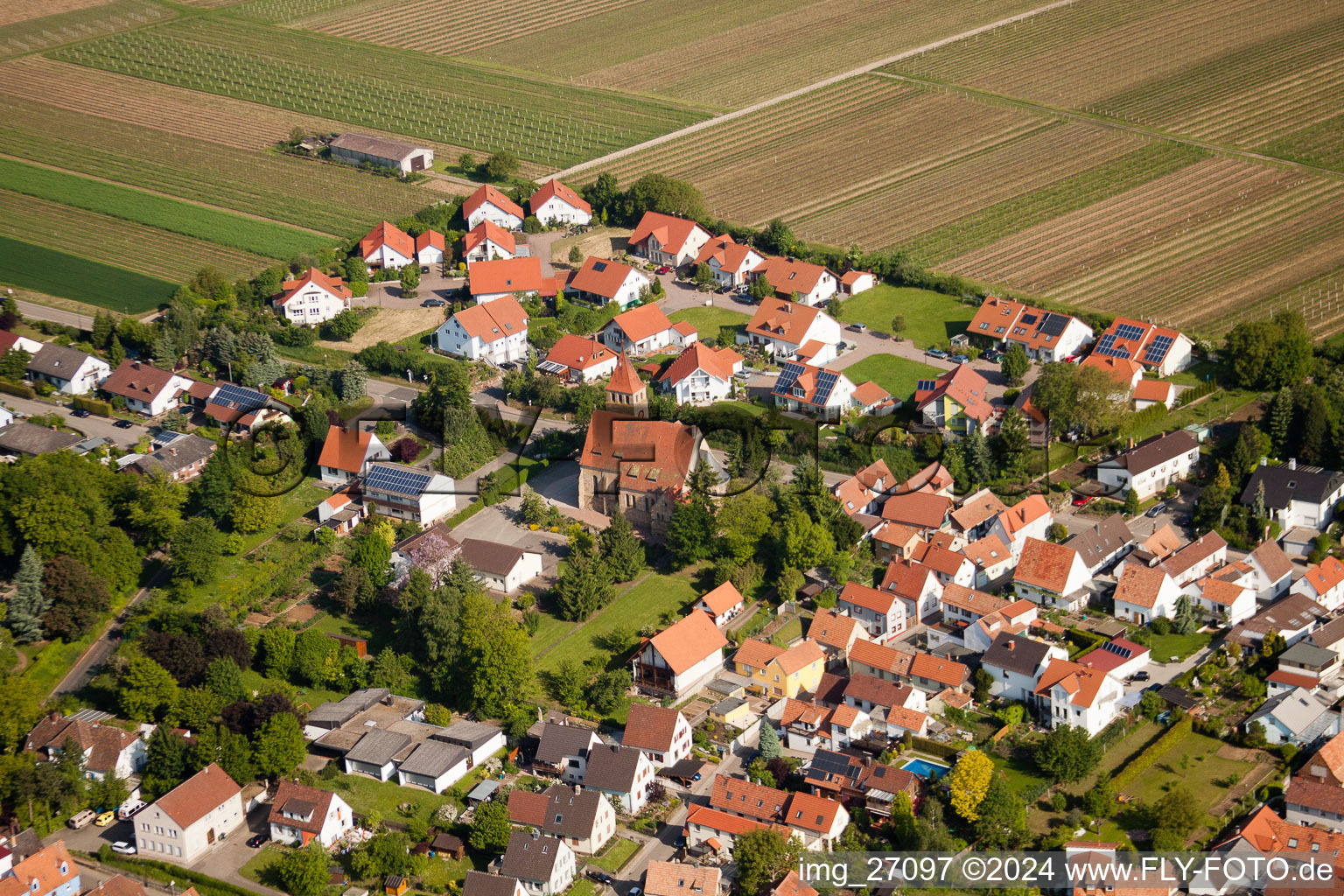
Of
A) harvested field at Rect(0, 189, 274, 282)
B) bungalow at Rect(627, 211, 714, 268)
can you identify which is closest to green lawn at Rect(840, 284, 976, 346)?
bungalow at Rect(627, 211, 714, 268)

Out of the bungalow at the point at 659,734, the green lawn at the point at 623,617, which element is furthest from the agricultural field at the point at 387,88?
the bungalow at the point at 659,734

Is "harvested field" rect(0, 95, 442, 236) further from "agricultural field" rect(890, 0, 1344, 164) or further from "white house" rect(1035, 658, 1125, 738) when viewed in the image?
"white house" rect(1035, 658, 1125, 738)

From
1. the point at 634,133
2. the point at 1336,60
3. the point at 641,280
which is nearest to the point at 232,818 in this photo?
the point at 641,280

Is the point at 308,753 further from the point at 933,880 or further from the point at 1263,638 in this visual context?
the point at 1263,638

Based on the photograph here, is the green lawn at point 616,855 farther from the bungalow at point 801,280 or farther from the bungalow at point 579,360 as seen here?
the bungalow at point 801,280

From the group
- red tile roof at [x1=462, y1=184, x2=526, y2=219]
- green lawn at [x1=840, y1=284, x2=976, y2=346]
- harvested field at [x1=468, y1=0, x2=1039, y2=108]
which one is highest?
harvested field at [x1=468, y1=0, x2=1039, y2=108]

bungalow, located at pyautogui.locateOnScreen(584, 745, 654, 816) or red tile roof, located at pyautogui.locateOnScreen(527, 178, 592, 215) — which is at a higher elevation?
red tile roof, located at pyautogui.locateOnScreen(527, 178, 592, 215)

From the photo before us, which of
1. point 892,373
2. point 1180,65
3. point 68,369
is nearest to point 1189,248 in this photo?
point 892,373
